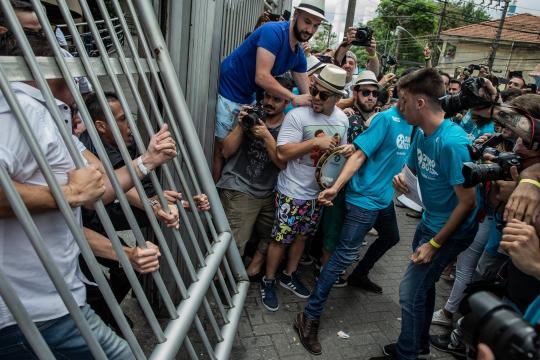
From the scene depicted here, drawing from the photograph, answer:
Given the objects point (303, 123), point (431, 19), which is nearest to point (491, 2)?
point (431, 19)

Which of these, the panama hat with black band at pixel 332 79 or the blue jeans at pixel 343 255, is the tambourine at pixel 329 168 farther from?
the panama hat with black band at pixel 332 79

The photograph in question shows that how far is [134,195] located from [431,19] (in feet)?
142

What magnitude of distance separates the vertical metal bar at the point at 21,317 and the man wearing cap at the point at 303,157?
2190mm

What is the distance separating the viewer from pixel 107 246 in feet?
5.48

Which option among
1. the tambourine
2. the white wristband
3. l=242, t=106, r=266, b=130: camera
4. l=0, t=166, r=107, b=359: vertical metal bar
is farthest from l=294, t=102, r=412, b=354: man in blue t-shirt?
l=0, t=166, r=107, b=359: vertical metal bar

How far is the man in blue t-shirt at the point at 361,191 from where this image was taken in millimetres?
2852

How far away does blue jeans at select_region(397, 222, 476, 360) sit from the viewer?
2.37 meters

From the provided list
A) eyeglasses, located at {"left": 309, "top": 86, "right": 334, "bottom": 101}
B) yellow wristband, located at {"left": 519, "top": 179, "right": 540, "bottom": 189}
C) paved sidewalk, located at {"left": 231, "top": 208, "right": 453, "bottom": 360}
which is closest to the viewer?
yellow wristband, located at {"left": 519, "top": 179, "right": 540, "bottom": 189}

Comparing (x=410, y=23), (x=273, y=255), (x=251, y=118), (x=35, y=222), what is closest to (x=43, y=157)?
(x=35, y=222)

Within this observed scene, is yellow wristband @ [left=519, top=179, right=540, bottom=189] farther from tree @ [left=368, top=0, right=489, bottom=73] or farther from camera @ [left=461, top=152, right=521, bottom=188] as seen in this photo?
tree @ [left=368, top=0, right=489, bottom=73]

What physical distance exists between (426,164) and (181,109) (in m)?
1.53

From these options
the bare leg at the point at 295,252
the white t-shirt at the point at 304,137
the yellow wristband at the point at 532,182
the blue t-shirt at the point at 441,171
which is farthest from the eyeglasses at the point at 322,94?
the yellow wristband at the point at 532,182

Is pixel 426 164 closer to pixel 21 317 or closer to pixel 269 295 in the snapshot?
pixel 269 295

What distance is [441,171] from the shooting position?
7.52 feet
